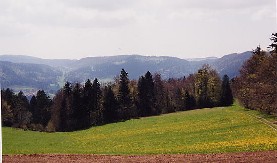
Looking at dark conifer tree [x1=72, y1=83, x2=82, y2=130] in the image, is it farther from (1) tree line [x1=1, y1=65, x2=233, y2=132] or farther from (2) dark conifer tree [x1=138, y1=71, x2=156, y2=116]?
(2) dark conifer tree [x1=138, y1=71, x2=156, y2=116]

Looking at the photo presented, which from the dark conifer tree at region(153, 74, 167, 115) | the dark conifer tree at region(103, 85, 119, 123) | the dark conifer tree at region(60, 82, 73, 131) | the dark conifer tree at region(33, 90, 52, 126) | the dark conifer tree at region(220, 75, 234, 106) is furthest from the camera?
the dark conifer tree at region(33, 90, 52, 126)

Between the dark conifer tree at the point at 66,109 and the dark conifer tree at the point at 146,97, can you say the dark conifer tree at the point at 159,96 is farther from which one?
the dark conifer tree at the point at 66,109

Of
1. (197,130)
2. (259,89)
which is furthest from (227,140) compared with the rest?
(259,89)

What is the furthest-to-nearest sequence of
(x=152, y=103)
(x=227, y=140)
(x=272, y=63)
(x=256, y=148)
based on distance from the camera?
(x=152, y=103), (x=272, y=63), (x=227, y=140), (x=256, y=148)

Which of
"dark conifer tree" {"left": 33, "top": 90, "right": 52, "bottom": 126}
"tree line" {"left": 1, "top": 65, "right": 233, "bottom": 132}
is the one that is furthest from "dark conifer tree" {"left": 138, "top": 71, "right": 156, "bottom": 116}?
"dark conifer tree" {"left": 33, "top": 90, "right": 52, "bottom": 126}

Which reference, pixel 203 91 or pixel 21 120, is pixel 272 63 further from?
pixel 21 120

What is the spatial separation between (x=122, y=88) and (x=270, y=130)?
53.0 m

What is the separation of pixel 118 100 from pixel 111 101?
2160 millimetres

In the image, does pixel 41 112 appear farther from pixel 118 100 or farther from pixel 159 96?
pixel 159 96

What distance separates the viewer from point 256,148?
26.5 meters

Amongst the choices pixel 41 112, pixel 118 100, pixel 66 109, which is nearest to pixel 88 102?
pixel 66 109

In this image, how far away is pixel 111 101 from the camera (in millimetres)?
84188

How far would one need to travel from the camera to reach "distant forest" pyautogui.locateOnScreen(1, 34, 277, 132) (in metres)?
83.7

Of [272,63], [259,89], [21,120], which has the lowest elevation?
[21,120]
